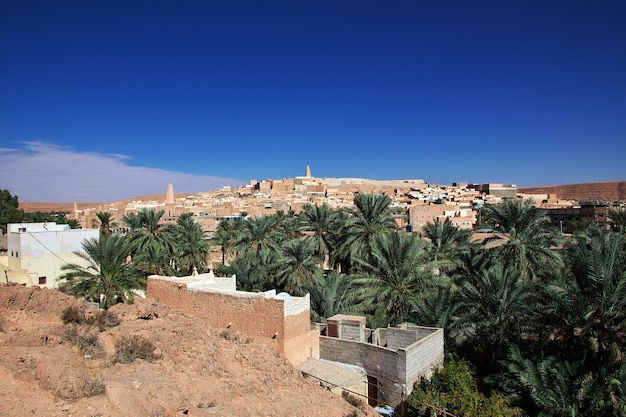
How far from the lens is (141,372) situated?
680 centimetres

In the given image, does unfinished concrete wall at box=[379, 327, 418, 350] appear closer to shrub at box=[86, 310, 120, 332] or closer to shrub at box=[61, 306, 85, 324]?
shrub at box=[86, 310, 120, 332]

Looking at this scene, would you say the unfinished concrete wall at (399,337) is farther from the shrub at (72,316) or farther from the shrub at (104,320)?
the shrub at (72,316)

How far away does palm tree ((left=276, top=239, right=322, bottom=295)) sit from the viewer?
16234 mm

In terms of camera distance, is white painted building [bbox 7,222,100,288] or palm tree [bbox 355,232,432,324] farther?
white painted building [bbox 7,222,100,288]

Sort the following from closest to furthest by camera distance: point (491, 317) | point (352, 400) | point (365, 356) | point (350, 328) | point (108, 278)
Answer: point (352, 400) → point (365, 356) → point (350, 328) → point (491, 317) → point (108, 278)

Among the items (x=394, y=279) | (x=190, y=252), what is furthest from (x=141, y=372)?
(x=190, y=252)

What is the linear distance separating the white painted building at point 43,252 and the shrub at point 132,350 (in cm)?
928

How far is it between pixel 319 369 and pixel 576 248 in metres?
6.19

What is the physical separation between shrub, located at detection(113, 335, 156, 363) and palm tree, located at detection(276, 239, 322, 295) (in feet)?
28.1

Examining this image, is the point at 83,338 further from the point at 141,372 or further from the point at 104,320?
the point at 141,372

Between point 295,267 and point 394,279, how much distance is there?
13.5 feet

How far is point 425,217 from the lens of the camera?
142 feet

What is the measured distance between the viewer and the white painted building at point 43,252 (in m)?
15.6

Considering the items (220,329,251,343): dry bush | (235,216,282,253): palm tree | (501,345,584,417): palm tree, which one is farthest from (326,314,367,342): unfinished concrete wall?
(235,216,282,253): palm tree
